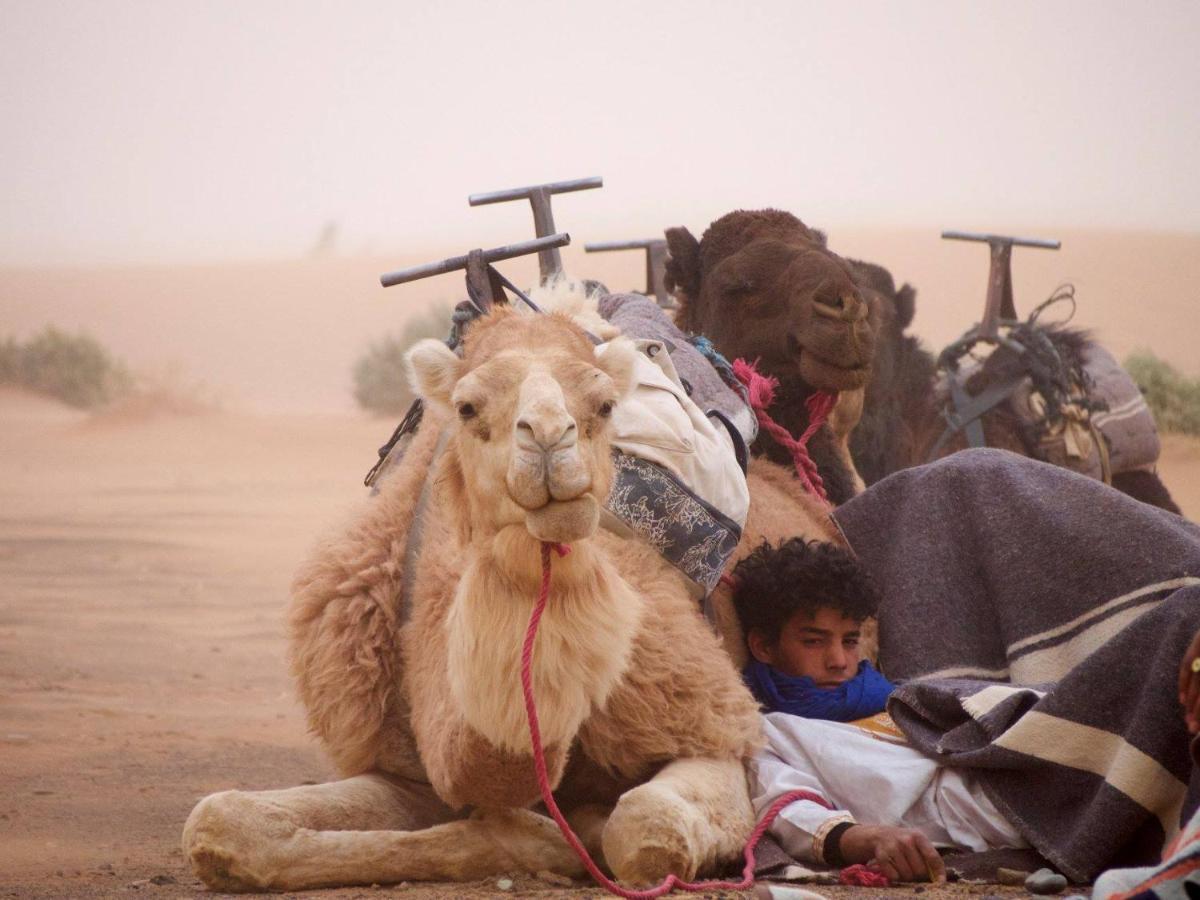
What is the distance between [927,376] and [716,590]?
336cm

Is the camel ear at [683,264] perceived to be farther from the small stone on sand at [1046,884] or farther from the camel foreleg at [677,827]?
the small stone on sand at [1046,884]

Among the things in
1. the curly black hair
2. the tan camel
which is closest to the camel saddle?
the curly black hair

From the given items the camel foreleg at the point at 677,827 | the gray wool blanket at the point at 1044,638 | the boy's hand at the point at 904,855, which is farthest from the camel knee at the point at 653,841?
the gray wool blanket at the point at 1044,638

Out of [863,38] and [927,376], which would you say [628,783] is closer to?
[927,376]

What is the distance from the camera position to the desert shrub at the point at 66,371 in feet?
94.0

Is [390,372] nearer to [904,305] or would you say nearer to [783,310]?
[904,305]

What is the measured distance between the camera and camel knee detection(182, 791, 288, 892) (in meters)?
3.67

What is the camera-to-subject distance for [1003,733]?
13.5 ft

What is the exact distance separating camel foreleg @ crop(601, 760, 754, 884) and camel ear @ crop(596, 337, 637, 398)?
37.0 inches

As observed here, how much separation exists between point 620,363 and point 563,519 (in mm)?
656

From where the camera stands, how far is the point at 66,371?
28703mm

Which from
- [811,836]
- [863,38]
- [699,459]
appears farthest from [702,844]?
[863,38]

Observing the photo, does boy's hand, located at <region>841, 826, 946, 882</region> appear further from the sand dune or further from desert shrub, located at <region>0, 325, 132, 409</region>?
the sand dune

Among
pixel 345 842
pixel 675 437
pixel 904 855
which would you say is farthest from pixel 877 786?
pixel 345 842
